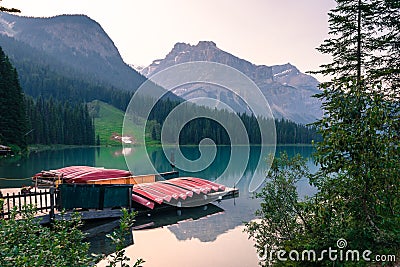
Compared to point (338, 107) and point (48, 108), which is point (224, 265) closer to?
point (338, 107)

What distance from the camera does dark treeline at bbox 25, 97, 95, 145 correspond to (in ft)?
288

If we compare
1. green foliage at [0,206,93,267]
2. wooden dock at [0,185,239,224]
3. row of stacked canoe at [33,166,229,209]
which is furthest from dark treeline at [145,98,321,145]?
green foliage at [0,206,93,267]

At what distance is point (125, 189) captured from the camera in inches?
799

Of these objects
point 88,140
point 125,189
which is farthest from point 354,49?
point 88,140

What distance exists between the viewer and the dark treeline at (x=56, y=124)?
288ft

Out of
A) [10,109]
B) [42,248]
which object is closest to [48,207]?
[42,248]

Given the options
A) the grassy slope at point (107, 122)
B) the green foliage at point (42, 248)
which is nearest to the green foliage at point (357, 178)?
the green foliage at point (42, 248)

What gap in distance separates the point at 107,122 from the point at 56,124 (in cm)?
8065

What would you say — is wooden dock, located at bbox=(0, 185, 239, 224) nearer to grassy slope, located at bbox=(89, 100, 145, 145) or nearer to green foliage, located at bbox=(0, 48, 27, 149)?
green foliage, located at bbox=(0, 48, 27, 149)

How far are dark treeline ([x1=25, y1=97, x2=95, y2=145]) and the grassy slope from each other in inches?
1118

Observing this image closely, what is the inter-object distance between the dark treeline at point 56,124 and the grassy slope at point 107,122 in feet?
93.2

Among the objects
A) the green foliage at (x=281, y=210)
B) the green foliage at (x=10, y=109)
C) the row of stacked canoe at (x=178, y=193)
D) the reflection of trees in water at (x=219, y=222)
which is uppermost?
the green foliage at (x=10, y=109)

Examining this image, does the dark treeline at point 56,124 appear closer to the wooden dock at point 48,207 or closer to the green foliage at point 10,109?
the green foliage at point 10,109

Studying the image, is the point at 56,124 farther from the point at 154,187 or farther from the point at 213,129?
the point at 154,187
